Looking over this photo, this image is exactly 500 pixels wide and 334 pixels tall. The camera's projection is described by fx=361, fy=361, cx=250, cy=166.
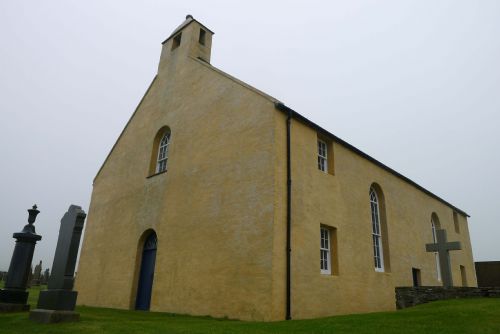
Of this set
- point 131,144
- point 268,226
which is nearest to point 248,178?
point 268,226

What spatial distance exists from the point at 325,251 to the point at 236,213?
12.2 ft

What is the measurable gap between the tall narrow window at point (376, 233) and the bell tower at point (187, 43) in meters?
10.7

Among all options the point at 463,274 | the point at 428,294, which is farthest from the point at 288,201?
the point at 463,274

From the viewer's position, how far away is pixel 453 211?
2538 cm

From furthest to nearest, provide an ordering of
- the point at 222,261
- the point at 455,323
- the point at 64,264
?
1. the point at 222,261
2. the point at 64,264
3. the point at 455,323

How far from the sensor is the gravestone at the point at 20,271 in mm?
10859

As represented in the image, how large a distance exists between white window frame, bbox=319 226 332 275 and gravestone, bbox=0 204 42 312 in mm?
9492

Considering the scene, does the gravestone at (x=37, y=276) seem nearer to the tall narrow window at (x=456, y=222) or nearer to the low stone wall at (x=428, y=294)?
the low stone wall at (x=428, y=294)

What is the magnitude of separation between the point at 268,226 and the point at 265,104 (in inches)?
168

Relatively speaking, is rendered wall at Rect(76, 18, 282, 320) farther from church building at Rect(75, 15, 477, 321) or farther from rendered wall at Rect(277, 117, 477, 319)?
rendered wall at Rect(277, 117, 477, 319)

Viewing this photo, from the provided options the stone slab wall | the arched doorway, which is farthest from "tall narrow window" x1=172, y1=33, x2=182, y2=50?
the stone slab wall

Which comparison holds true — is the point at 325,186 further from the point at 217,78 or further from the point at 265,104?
the point at 217,78

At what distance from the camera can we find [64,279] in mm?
9062

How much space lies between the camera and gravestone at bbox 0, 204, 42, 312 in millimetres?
10859
